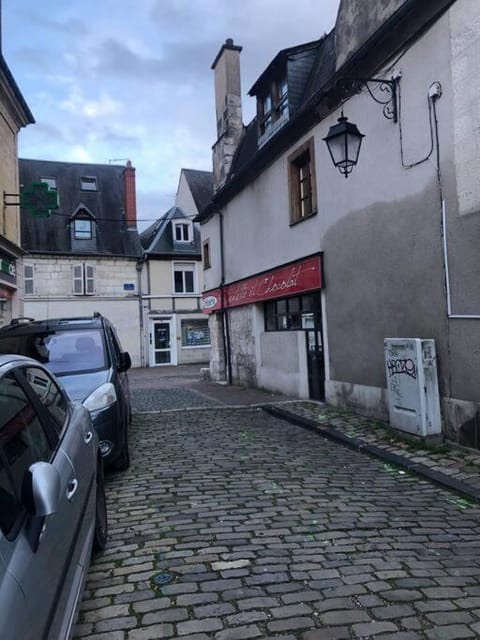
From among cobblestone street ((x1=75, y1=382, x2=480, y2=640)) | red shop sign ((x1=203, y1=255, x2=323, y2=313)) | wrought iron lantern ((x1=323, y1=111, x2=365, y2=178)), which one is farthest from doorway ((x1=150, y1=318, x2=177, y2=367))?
cobblestone street ((x1=75, y1=382, x2=480, y2=640))

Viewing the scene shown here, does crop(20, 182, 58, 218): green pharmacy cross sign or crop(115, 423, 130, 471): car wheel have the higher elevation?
crop(20, 182, 58, 218): green pharmacy cross sign

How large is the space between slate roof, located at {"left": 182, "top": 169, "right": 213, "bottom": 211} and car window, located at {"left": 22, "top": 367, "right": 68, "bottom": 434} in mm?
26170

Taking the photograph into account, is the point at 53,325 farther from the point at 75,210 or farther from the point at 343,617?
the point at 75,210

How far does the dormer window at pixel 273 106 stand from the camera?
1197 centimetres

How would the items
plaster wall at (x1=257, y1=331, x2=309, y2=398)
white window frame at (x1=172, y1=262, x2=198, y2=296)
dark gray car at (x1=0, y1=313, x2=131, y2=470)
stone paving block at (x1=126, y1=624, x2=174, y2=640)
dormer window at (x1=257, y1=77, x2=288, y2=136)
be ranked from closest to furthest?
stone paving block at (x1=126, y1=624, x2=174, y2=640), dark gray car at (x1=0, y1=313, x2=131, y2=470), plaster wall at (x1=257, y1=331, x2=309, y2=398), dormer window at (x1=257, y1=77, x2=288, y2=136), white window frame at (x1=172, y1=262, x2=198, y2=296)

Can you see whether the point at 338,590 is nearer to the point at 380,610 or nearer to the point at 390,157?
the point at 380,610

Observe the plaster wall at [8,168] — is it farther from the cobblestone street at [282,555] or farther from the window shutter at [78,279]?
the window shutter at [78,279]

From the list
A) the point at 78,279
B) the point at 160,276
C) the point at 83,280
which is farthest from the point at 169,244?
the point at 78,279

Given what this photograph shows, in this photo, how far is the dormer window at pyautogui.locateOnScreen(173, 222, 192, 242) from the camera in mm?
28844

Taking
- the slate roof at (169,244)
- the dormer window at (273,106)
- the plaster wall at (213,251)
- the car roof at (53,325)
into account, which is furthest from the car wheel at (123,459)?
the slate roof at (169,244)

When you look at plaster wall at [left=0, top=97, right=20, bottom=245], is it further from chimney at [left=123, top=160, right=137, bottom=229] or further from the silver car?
chimney at [left=123, top=160, right=137, bottom=229]

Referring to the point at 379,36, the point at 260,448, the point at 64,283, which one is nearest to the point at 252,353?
the point at 260,448

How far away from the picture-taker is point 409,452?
629 cm

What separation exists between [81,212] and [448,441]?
24767 mm
